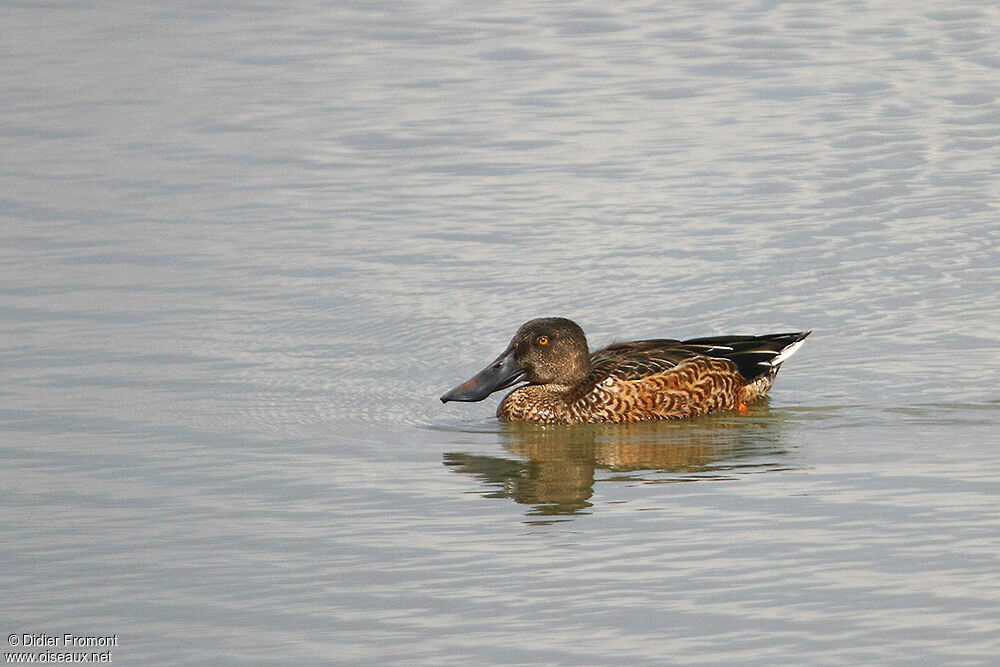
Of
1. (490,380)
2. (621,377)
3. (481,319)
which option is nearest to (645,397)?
(621,377)

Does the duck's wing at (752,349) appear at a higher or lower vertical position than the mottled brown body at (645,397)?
higher

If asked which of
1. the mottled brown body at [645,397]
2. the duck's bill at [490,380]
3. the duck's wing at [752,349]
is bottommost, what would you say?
the mottled brown body at [645,397]

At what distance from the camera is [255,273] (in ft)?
52.2

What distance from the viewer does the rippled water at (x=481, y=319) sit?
8.82 meters

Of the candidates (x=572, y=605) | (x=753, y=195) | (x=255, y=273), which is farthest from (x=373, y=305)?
(x=572, y=605)

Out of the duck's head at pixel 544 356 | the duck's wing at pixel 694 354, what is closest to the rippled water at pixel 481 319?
the duck's wing at pixel 694 354

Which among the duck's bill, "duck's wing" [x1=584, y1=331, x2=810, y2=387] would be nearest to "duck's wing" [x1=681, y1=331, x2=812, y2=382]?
"duck's wing" [x1=584, y1=331, x2=810, y2=387]

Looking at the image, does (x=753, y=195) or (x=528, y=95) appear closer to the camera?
(x=753, y=195)

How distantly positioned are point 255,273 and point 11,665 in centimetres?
798

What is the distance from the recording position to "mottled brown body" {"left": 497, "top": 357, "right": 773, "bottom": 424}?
13234 mm

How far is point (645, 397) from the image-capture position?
43.7ft

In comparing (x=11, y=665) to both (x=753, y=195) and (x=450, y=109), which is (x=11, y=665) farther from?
(x=450, y=109)

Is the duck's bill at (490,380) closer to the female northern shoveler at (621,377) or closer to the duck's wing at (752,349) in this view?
the female northern shoveler at (621,377)

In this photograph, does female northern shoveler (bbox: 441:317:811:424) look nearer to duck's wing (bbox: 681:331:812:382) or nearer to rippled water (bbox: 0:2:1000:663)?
duck's wing (bbox: 681:331:812:382)
